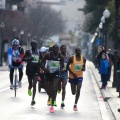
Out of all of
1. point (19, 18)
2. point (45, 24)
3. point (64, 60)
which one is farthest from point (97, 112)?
point (45, 24)

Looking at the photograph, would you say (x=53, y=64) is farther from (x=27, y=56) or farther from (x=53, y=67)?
(x=27, y=56)

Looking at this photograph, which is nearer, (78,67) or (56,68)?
(56,68)

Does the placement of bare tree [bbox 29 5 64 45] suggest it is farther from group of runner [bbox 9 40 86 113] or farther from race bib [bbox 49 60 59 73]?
race bib [bbox 49 60 59 73]

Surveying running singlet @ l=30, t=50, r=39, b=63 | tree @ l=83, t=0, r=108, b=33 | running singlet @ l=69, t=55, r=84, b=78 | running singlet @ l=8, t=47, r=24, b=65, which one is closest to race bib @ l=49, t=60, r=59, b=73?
running singlet @ l=69, t=55, r=84, b=78

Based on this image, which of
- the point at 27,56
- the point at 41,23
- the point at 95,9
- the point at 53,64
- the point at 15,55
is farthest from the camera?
the point at 41,23

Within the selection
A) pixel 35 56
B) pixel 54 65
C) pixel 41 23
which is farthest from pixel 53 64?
pixel 41 23

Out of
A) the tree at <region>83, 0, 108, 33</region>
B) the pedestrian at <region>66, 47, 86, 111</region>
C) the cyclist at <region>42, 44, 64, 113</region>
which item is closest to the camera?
the cyclist at <region>42, 44, 64, 113</region>

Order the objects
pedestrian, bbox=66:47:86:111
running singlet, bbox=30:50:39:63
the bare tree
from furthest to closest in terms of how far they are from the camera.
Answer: the bare tree
running singlet, bbox=30:50:39:63
pedestrian, bbox=66:47:86:111

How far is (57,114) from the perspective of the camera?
1800cm

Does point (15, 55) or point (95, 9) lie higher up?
point (95, 9)

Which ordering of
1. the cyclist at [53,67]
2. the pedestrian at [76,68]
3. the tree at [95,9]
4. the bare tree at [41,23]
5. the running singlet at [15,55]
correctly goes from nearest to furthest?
the cyclist at [53,67] < the pedestrian at [76,68] < the running singlet at [15,55] < the tree at [95,9] < the bare tree at [41,23]

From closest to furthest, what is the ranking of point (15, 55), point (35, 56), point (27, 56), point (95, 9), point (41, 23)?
1. point (35, 56)
2. point (27, 56)
3. point (15, 55)
4. point (95, 9)
5. point (41, 23)

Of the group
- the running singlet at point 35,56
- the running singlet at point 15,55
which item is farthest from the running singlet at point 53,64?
the running singlet at point 15,55

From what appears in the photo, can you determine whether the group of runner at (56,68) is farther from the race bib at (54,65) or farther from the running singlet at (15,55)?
the running singlet at (15,55)
